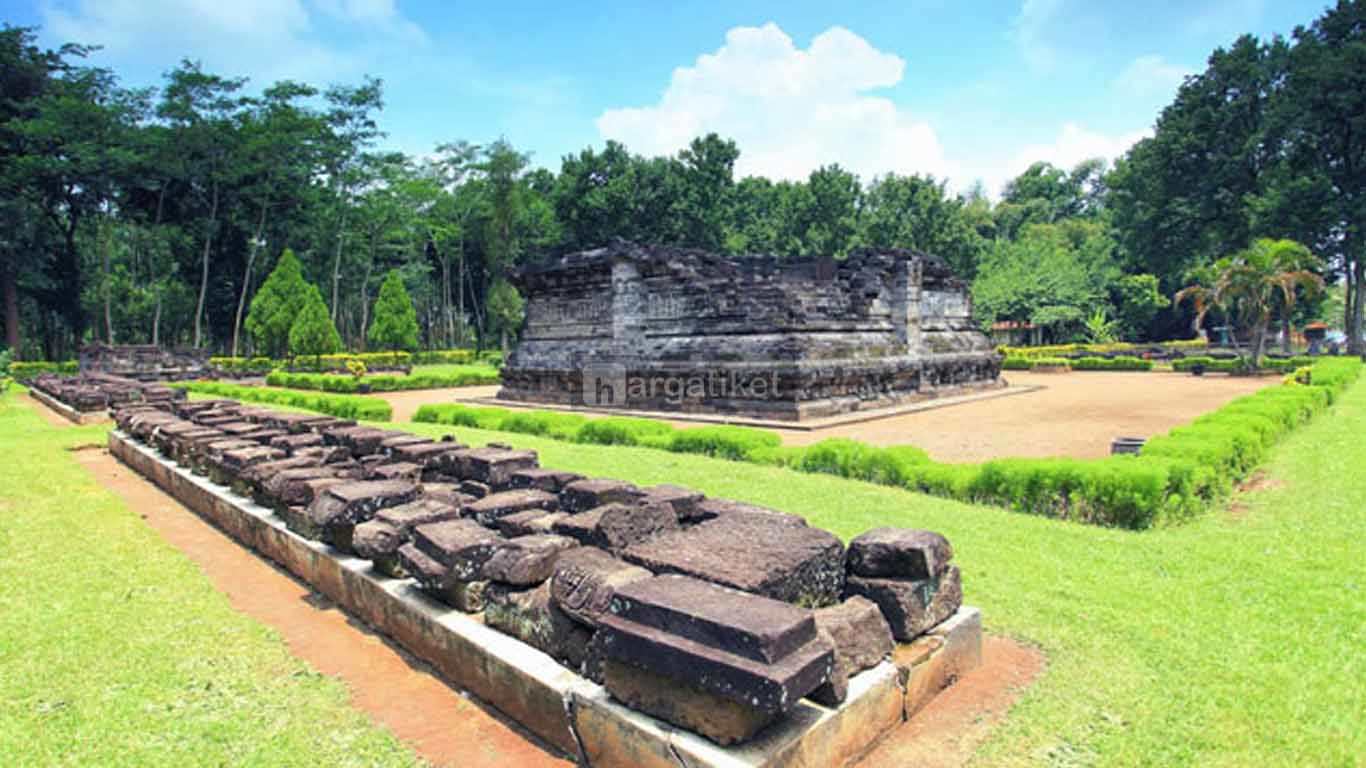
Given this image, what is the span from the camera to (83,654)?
3656 mm

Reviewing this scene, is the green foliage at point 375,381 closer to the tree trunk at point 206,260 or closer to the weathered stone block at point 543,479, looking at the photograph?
the tree trunk at point 206,260

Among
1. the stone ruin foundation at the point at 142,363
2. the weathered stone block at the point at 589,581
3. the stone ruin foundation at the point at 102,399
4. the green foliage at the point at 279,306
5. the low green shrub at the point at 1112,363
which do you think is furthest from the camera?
the green foliage at the point at 279,306

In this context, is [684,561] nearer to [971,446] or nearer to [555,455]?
[555,455]

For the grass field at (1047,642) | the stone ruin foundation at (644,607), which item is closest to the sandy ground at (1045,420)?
the grass field at (1047,642)

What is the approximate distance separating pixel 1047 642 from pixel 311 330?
32.4 metres

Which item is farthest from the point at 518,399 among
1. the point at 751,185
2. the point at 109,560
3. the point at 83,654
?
the point at 751,185

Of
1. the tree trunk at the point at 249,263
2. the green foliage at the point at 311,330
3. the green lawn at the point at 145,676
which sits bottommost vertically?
the green lawn at the point at 145,676

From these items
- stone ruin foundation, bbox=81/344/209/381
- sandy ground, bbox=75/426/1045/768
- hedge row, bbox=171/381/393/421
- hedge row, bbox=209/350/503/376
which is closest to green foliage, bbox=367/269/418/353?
hedge row, bbox=209/350/503/376

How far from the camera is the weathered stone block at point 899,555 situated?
314cm

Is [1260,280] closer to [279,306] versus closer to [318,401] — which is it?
[318,401]

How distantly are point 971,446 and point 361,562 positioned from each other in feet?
26.3

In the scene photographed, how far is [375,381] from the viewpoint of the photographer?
23.5 meters

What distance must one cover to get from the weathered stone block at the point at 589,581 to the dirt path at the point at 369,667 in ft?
1.81

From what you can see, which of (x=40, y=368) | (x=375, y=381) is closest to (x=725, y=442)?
(x=375, y=381)
